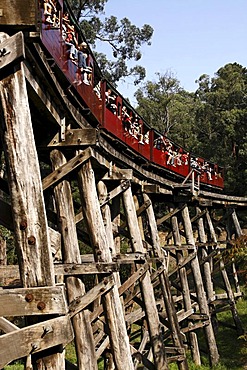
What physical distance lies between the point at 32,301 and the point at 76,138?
2.75m

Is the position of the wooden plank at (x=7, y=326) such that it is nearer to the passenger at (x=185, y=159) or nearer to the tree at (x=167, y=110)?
the passenger at (x=185, y=159)

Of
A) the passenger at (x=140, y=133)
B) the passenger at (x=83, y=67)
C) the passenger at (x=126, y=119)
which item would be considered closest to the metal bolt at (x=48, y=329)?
the passenger at (x=83, y=67)

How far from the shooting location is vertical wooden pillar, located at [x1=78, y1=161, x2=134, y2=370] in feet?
17.7

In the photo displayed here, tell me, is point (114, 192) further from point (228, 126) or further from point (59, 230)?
point (228, 126)

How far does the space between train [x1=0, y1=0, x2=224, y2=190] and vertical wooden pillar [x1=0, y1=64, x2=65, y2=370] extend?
1.69 ft

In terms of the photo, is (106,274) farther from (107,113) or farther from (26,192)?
(107,113)

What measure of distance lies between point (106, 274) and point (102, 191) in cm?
238

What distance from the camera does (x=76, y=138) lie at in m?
5.48

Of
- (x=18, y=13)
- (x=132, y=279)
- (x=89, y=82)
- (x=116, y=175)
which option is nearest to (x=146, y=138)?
(x=116, y=175)

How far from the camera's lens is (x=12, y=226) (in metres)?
3.29

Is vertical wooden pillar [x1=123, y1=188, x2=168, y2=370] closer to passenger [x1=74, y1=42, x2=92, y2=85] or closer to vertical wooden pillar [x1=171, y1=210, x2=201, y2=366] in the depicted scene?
Answer: passenger [x1=74, y1=42, x2=92, y2=85]

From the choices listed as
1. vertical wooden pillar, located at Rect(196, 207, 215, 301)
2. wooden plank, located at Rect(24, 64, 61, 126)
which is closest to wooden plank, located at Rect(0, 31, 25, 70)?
wooden plank, located at Rect(24, 64, 61, 126)

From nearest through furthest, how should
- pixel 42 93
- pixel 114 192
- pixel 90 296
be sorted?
1. pixel 42 93
2. pixel 90 296
3. pixel 114 192

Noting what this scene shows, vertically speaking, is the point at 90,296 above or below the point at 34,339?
above
